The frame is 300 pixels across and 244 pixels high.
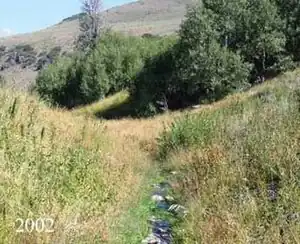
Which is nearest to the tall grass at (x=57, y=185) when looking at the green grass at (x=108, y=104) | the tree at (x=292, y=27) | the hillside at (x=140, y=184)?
the hillside at (x=140, y=184)

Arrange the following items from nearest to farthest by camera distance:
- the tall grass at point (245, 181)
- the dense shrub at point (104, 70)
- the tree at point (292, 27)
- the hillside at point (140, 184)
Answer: the hillside at point (140, 184)
the tall grass at point (245, 181)
the tree at point (292, 27)
the dense shrub at point (104, 70)

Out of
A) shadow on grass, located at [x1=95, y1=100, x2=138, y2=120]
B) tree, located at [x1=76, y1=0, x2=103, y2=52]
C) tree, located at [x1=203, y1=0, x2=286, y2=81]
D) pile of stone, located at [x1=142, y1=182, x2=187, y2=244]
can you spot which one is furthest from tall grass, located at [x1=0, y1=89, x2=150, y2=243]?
tree, located at [x1=76, y1=0, x2=103, y2=52]

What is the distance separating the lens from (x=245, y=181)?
6.86m

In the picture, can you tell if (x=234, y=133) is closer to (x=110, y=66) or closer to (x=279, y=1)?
(x=279, y=1)

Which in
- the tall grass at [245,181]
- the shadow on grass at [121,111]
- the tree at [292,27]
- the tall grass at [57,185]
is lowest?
the shadow on grass at [121,111]

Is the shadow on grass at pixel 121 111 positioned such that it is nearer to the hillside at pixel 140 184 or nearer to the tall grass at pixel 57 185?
the hillside at pixel 140 184

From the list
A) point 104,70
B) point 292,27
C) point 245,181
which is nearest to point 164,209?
point 245,181

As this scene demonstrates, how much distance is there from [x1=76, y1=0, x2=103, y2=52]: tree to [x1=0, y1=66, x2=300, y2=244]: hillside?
207ft

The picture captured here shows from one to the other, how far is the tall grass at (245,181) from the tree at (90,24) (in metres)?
63.1

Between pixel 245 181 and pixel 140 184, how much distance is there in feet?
8.50

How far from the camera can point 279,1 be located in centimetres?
3994

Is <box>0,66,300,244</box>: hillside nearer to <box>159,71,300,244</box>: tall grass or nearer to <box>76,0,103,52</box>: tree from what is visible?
<box>159,71,300,244</box>: tall grass

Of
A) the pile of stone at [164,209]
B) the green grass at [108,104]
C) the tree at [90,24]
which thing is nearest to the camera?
the pile of stone at [164,209]

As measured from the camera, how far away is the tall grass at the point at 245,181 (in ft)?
16.9
